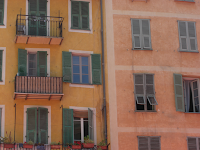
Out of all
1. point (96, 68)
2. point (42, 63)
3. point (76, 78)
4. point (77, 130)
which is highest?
point (42, 63)

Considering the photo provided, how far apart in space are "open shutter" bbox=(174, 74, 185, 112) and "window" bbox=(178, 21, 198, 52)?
169 centimetres

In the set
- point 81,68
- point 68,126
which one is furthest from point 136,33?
point 68,126

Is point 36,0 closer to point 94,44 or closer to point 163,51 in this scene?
point 94,44

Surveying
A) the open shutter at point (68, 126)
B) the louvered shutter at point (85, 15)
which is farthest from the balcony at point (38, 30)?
the open shutter at point (68, 126)

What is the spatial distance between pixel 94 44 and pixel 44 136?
211 inches

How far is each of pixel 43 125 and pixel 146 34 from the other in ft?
23.6

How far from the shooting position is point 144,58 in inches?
965

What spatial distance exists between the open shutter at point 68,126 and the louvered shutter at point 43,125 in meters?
0.86

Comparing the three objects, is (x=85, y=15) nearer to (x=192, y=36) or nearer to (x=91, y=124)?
(x=91, y=124)

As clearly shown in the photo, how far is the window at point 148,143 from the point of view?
2330cm

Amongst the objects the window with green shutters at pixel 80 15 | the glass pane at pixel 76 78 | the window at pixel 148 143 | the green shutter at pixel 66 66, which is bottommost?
the window at pixel 148 143

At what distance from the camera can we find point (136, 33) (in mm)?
24797

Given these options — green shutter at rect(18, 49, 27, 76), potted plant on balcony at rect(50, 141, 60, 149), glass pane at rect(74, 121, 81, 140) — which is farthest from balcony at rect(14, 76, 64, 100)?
potted plant on balcony at rect(50, 141, 60, 149)

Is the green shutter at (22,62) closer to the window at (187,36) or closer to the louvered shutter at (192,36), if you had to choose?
the window at (187,36)
